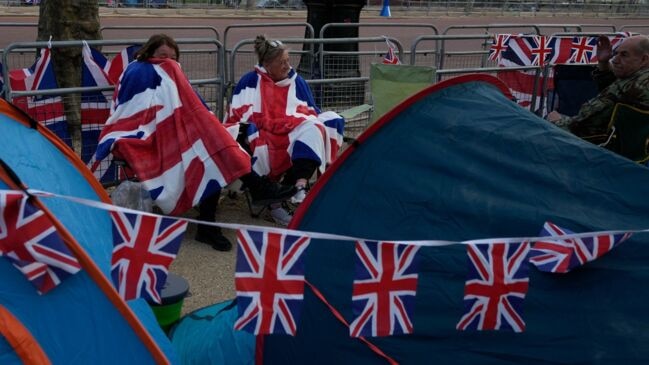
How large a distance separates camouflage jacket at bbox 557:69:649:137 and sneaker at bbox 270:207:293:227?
2103 millimetres

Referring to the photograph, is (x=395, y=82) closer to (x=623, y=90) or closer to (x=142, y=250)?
(x=623, y=90)

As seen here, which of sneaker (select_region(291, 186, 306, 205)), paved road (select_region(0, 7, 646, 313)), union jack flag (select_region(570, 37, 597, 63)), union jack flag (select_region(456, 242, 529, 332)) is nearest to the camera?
union jack flag (select_region(456, 242, 529, 332))

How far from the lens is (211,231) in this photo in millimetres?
4789

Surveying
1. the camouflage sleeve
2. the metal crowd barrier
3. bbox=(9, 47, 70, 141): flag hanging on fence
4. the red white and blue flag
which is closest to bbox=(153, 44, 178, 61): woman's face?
the metal crowd barrier

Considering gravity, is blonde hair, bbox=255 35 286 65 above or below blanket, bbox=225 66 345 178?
above

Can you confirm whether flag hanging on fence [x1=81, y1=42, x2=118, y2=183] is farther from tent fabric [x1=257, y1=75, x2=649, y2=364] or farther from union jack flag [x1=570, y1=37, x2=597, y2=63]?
union jack flag [x1=570, y1=37, x2=597, y2=63]

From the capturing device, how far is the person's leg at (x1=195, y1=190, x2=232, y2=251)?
4.73 metres

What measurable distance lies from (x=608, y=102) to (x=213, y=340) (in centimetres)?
288

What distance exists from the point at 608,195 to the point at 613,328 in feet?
1.63

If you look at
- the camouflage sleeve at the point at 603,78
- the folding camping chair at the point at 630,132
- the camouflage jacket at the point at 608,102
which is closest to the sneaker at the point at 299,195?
the camouflage jacket at the point at 608,102

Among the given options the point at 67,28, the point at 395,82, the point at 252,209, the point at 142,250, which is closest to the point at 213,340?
the point at 142,250

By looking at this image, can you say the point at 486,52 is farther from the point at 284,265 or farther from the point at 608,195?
the point at 284,265

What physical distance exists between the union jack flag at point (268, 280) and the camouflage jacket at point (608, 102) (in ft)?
9.78

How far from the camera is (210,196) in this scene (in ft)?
15.8
